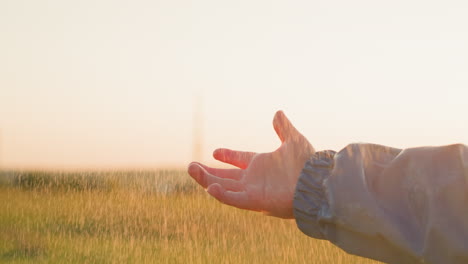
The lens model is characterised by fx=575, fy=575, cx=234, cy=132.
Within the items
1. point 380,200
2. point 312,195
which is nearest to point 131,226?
point 312,195

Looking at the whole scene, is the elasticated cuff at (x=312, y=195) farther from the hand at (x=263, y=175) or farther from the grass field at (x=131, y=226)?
the grass field at (x=131, y=226)

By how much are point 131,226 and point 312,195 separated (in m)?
2.17

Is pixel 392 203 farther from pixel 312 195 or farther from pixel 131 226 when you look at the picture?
pixel 131 226

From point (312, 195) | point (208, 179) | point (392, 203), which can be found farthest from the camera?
point (208, 179)

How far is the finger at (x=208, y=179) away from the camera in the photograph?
205 centimetres

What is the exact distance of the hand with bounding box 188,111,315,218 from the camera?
1.99m

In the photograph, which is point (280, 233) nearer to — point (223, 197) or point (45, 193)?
point (45, 193)

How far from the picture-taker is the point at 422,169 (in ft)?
5.33

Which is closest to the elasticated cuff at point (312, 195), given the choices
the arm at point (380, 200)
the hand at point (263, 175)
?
the arm at point (380, 200)

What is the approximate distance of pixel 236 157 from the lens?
7.23 feet

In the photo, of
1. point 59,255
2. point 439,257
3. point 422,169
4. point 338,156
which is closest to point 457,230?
point 439,257

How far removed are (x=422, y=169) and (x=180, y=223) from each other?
265cm

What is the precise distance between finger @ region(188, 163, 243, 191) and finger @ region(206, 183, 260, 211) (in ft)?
0.22

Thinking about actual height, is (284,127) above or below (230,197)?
above
